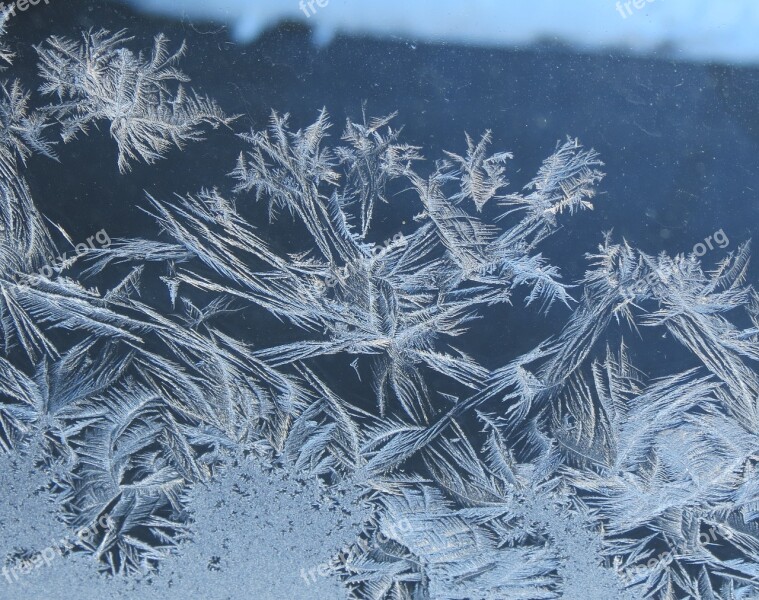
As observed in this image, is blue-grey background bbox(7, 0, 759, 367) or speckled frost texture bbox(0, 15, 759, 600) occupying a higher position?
blue-grey background bbox(7, 0, 759, 367)

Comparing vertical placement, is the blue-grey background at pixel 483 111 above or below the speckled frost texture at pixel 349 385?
above

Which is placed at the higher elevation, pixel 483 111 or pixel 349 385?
pixel 483 111

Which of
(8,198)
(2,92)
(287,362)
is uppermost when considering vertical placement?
(2,92)

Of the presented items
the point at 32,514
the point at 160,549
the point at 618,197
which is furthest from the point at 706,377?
the point at 32,514

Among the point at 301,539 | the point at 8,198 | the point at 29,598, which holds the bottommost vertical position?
the point at 29,598

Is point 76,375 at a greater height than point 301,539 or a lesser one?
greater

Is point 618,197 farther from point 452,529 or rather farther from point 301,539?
point 301,539

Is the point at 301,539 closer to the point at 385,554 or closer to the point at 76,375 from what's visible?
the point at 385,554

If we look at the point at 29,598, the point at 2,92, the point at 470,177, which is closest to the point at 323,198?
the point at 470,177
